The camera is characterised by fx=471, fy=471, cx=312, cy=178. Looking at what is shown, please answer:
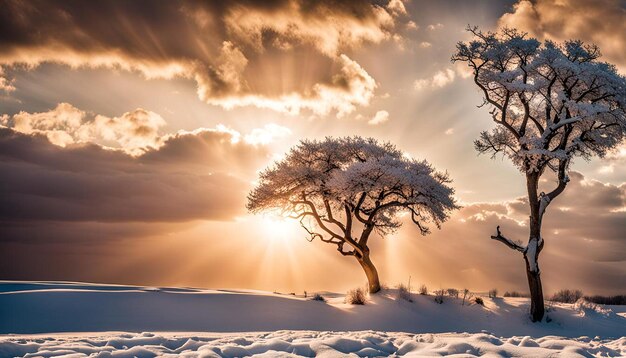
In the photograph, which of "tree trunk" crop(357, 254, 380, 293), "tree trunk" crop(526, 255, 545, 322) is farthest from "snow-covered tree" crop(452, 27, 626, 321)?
"tree trunk" crop(357, 254, 380, 293)

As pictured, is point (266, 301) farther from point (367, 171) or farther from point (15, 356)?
point (15, 356)

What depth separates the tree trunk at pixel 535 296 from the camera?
1681cm

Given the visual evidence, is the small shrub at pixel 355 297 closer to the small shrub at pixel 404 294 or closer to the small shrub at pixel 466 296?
the small shrub at pixel 404 294

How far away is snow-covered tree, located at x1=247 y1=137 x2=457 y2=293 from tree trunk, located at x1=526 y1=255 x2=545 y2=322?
4.33 meters

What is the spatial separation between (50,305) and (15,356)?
7994mm

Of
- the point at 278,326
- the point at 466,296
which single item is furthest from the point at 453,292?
the point at 278,326

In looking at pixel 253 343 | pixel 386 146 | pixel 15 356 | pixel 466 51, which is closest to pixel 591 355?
pixel 253 343

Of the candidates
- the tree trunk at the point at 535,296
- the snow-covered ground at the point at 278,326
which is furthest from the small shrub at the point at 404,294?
the tree trunk at the point at 535,296

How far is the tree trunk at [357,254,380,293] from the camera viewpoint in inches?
775

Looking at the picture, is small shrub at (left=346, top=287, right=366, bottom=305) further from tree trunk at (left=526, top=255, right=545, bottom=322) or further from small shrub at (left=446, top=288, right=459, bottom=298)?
tree trunk at (left=526, top=255, right=545, bottom=322)

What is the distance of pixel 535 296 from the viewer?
1703cm

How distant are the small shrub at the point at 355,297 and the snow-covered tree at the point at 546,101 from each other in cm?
561

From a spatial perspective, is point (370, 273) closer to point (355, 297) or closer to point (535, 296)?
point (355, 297)

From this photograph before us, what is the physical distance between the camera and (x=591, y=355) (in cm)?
684
